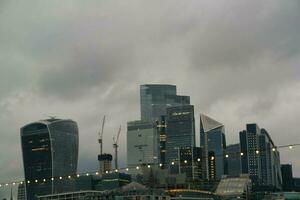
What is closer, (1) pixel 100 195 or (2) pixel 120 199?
(2) pixel 120 199

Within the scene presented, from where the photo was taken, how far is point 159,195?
188000 mm

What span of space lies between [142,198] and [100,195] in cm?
2183

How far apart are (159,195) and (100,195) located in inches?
760

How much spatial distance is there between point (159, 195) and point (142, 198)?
11127 millimetres

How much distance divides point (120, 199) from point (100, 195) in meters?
17.5

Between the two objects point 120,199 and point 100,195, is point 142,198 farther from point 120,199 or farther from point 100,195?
point 100,195

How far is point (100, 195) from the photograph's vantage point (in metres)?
196

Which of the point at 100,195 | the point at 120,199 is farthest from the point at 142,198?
the point at 100,195

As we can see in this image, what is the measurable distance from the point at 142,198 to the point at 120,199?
6.30m

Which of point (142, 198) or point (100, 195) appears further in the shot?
point (100, 195)

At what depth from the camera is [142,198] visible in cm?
17800
